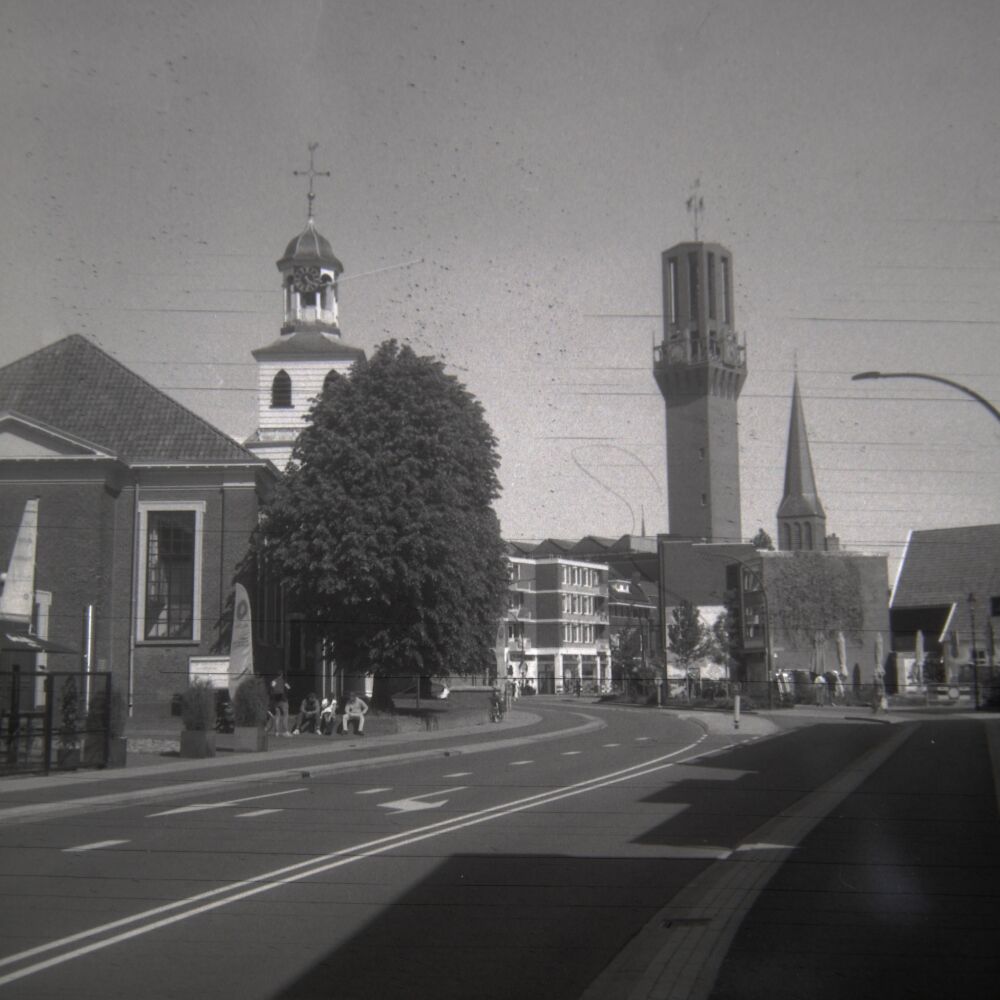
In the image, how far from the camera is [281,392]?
65.6 m

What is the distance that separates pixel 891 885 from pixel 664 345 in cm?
11366

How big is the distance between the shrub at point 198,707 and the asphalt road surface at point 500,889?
8.25 metres

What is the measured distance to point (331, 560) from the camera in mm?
41969

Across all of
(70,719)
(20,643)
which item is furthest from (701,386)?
(70,719)

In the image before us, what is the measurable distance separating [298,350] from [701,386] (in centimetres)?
6207

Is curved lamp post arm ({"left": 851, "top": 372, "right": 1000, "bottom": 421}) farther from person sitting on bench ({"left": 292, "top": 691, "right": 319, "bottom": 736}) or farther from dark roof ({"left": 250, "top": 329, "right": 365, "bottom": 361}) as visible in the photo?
dark roof ({"left": 250, "top": 329, "right": 365, "bottom": 361})

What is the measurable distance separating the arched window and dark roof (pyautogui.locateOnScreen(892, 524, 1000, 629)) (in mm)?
44639

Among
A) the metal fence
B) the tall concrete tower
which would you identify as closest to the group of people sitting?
the metal fence

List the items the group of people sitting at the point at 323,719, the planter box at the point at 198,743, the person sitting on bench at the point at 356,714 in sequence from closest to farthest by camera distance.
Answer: the planter box at the point at 198,743 → the group of people sitting at the point at 323,719 → the person sitting on bench at the point at 356,714

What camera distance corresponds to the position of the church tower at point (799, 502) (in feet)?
402

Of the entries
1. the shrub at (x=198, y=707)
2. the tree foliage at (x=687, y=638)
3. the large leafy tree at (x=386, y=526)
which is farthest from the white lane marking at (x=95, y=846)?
the tree foliage at (x=687, y=638)

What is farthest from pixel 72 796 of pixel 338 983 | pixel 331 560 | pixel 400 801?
pixel 331 560

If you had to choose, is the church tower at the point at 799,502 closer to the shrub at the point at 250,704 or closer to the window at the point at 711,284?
the window at the point at 711,284

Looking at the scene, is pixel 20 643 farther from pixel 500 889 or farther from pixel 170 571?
pixel 500 889
